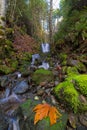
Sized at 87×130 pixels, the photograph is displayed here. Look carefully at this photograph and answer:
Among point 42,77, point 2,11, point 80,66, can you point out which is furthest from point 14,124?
point 2,11

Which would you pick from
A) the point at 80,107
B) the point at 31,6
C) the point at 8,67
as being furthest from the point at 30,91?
the point at 31,6

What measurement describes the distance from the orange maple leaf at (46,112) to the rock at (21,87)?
1648 mm

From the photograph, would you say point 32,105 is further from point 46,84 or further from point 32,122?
point 46,84

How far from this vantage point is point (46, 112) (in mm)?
3270

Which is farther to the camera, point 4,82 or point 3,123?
point 4,82

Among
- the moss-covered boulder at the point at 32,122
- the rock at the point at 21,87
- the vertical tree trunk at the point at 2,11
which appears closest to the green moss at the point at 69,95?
the moss-covered boulder at the point at 32,122

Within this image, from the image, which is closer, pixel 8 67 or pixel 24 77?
pixel 24 77

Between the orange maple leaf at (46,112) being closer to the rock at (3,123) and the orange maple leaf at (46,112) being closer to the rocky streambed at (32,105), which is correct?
the rocky streambed at (32,105)

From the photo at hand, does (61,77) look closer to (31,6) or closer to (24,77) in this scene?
(24,77)

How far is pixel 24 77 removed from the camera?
20.6 ft

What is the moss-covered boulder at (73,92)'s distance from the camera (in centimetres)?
352

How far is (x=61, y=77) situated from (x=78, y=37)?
2735 millimetres

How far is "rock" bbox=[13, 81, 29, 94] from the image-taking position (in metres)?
5.09

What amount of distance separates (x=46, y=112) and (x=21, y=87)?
2.16m
